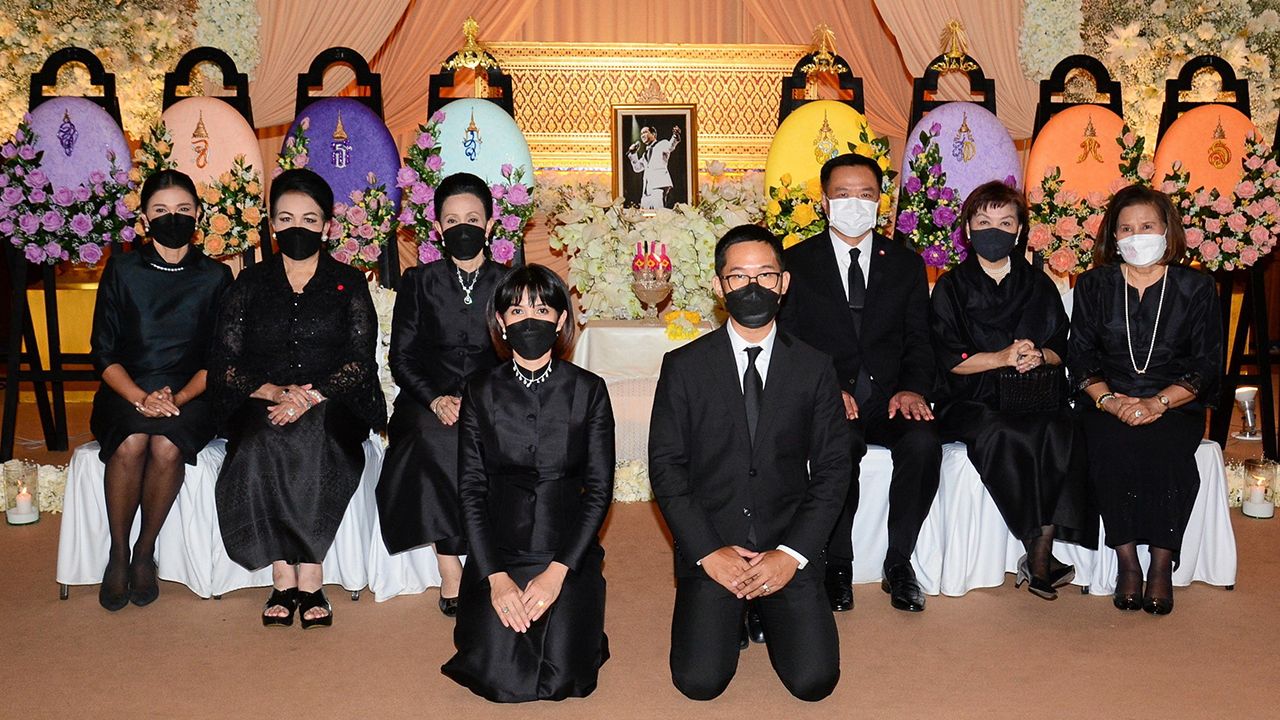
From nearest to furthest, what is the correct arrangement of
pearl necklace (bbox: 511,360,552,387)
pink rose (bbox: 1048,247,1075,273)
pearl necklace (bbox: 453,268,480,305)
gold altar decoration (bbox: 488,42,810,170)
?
pearl necklace (bbox: 511,360,552,387)
pearl necklace (bbox: 453,268,480,305)
pink rose (bbox: 1048,247,1075,273)
gold altar decoration (bbox: 488,42,810,170)

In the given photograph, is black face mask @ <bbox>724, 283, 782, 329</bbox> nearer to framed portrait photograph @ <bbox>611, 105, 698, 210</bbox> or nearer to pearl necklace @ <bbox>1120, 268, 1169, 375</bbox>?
pearl necklace @ <bbox>1120, 268, 1169, 375</bbox>

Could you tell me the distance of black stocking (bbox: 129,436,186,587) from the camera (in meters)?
4.42

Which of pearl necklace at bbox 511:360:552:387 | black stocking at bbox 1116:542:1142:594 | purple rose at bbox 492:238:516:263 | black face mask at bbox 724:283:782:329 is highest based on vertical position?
purple rose at bbox 492:238:516:263

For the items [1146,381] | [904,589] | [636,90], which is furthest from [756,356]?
[636,90]

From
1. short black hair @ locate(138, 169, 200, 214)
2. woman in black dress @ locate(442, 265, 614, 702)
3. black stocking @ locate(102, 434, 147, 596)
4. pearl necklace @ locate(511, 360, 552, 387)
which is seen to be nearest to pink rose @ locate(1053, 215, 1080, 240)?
woman in black dress @ locate(442, 265, 614, 702)

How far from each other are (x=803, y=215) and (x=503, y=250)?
4.72 feet

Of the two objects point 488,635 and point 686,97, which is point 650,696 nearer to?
point 488,635

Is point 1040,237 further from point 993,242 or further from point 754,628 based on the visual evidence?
point 754,628

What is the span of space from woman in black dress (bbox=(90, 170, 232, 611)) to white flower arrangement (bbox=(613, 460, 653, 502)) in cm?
208

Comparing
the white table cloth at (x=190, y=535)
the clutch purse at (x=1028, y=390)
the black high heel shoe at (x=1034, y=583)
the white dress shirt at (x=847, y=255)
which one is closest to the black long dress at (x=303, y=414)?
the white table cloth at (x=190, y=535)

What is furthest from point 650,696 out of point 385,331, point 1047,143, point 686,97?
point 686,97

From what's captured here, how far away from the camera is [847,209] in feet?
15.4

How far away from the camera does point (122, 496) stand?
4422mm

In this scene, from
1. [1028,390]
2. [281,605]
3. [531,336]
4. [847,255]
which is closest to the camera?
[531,336]
